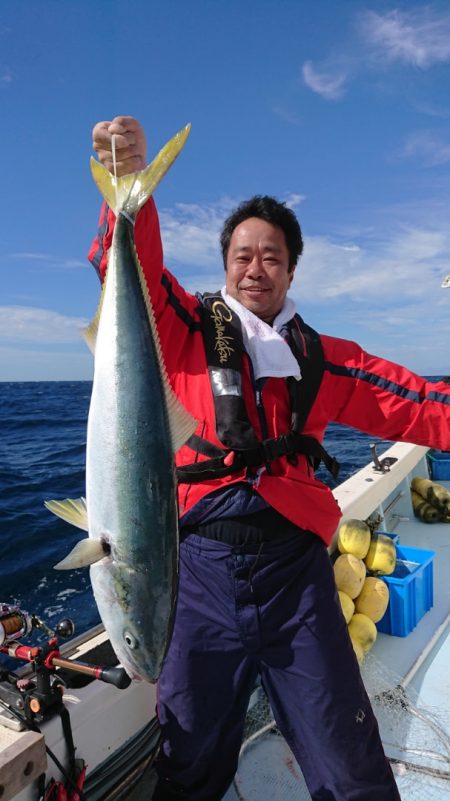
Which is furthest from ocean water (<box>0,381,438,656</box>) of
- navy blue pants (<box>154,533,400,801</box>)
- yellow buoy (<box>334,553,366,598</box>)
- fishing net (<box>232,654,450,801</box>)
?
navy blue pants (<box>154,533,400,801</box>)

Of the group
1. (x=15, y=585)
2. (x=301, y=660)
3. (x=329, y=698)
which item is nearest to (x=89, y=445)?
(x=301, y=660)

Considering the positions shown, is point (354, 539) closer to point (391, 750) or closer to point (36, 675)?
point (391, 750)

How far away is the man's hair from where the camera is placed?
2.75m

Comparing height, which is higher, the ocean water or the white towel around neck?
the white towel around neck

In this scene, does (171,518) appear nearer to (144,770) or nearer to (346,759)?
(346,759)

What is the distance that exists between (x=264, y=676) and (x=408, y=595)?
240cm

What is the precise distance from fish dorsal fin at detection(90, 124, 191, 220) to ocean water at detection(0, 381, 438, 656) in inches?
184

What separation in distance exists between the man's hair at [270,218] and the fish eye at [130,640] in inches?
74.9

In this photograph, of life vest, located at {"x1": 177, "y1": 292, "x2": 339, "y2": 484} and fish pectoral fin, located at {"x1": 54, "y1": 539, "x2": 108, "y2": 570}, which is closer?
fish pectoral fin, located at {"x1": 54, "y1": 539, "x2": 108, "y2": 570}

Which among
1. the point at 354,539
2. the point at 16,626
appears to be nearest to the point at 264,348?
the point at 16,626

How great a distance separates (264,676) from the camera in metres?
2.44

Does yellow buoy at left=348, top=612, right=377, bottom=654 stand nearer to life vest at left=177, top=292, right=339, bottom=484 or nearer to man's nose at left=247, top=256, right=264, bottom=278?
life vest at left=177, top=292, right=339, bottom=484

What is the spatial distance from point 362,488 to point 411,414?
2.89 metres

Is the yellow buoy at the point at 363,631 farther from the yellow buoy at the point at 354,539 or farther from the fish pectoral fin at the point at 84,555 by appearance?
the fish pectoral fin at the point at 84,555
